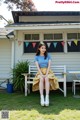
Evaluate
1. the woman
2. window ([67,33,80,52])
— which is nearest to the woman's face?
the woman

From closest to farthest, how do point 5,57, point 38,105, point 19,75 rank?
1. point 38,105
2. point 19,75
3. point 5,57

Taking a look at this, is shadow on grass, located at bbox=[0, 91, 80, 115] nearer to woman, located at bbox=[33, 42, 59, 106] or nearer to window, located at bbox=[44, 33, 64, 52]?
woman, located at bbox=[33, 42, 59, 106]

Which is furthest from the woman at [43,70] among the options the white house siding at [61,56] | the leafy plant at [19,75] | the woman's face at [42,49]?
the white house siding at [61,56]

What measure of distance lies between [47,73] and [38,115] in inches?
81.2

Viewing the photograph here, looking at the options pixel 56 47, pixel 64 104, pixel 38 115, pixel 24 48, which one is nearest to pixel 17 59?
pixel 24 48

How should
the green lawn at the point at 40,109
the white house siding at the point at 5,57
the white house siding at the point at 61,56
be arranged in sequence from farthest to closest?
the white house siding at the point at 5,57 → the white house siding at the point at 61,56 → the green lawn at the point at 40,109

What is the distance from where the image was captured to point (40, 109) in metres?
6.27

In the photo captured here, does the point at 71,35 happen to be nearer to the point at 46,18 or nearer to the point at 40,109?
the point at 46,18

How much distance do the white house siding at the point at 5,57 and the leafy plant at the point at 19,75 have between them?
1.34m

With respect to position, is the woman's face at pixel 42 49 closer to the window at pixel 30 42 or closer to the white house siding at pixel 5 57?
the window at pixel 30 42

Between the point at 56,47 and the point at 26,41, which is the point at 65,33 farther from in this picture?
the point at 26,41

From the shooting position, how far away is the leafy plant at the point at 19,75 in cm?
923

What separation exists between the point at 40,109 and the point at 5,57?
199 inches

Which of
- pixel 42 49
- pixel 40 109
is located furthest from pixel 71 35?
pixel 40 109
